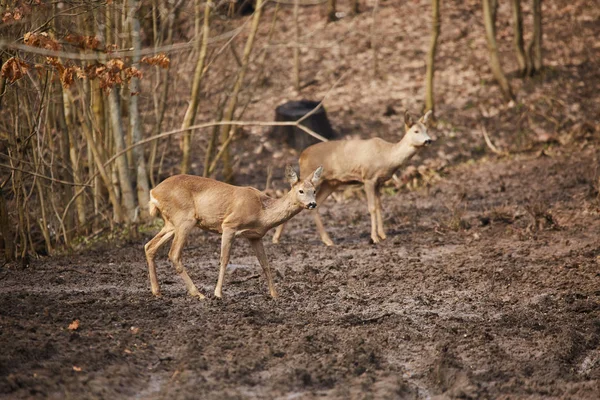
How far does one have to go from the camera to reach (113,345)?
22.3ft

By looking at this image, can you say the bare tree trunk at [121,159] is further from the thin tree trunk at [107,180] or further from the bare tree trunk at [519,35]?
the bare tree trunk at [519,35]

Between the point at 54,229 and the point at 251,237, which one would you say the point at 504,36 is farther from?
the point at 251,237

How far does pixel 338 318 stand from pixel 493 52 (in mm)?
12062

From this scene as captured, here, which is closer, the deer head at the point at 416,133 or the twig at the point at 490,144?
Result: the deer head at the point at 416,133

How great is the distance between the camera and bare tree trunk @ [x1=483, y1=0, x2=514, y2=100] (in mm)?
18562

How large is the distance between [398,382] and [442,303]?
241 centimetres

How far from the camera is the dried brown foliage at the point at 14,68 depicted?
8172 mm

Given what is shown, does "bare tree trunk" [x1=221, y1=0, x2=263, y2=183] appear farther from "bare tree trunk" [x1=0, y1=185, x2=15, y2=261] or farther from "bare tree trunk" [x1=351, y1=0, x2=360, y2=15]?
"bare tree trunk" [x1=351, y1=0, x2=360, y2=15]

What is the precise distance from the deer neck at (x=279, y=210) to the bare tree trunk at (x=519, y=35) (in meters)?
12.0

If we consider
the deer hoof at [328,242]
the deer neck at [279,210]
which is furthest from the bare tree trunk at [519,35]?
the deer neck at [279,210]

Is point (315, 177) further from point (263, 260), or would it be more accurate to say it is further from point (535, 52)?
point (535, 52)

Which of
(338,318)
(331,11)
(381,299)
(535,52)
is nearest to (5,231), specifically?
(338,318)

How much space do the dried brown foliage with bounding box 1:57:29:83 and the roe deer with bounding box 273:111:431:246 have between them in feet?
15.1

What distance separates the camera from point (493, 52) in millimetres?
18641
